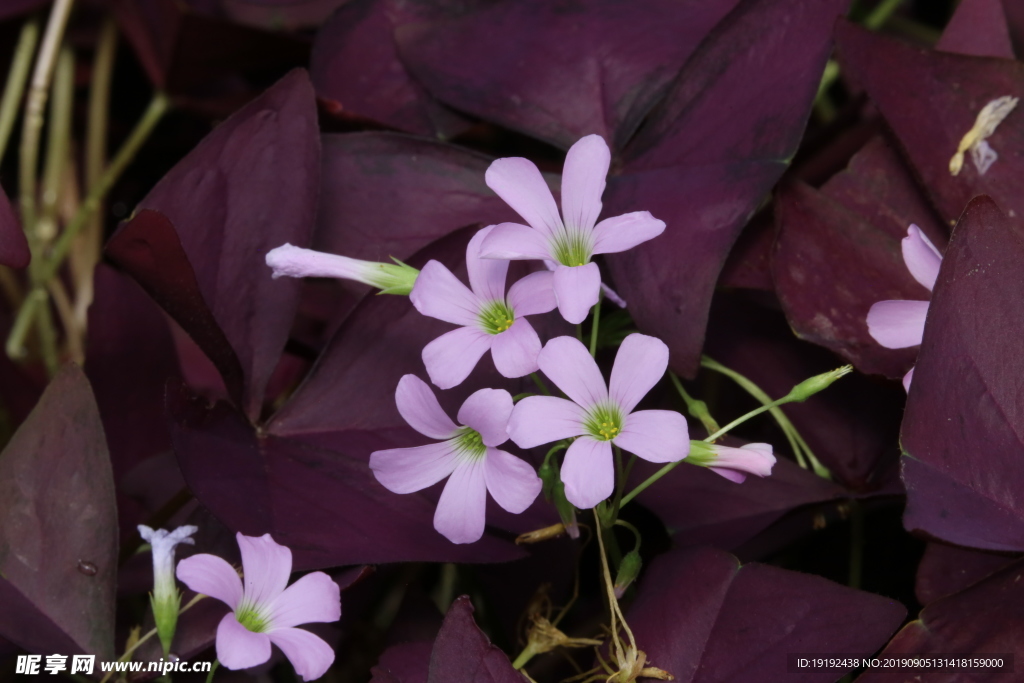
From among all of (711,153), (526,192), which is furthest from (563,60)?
(526,192)

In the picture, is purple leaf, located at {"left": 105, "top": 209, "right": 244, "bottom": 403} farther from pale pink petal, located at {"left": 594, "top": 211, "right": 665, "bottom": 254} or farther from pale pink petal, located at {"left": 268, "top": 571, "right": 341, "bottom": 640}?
pale pink petal, located at {"left": 594, "top": 211, "right": 665, "bottom": 254}

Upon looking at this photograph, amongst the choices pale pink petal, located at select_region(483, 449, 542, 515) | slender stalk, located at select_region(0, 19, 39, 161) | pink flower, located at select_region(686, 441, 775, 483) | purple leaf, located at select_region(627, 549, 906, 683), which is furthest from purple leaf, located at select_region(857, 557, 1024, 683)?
slender stalk, located at select_region(0, 19, 39, 161)

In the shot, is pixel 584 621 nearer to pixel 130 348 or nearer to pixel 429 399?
pixel 429 399

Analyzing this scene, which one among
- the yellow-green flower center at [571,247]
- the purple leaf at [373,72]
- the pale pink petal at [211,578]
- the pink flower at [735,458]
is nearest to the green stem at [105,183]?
the purple leaf at [373,72]

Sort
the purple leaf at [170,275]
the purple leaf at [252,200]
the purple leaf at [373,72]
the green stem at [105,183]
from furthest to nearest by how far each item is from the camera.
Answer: the green stem at [105,183] → the purple leaf at [373,72] → the purple leaf at [252,200] → the purple leaf at [170,275]

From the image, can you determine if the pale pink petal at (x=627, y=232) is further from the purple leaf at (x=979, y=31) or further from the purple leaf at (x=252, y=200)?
the purple leaf at (x=979, y=31)

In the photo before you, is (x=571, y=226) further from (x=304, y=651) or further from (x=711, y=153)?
(x=304, y=651)
